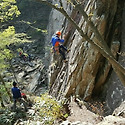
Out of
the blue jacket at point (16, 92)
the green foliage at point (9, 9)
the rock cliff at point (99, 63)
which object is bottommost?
the blue jacket at point (16, 92)

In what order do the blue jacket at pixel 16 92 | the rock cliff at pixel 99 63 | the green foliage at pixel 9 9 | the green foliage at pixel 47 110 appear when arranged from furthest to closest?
the green foliage at pixel 9 9 < the blue jacket at pixel 16 92 < the rock cliff at pixel 99 63 < the green foliage at pixel 47 110

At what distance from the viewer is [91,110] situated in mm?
8727

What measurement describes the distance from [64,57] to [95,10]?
13.4ft

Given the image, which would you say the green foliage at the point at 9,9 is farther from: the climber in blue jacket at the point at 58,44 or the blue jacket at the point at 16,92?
the blue jacket at the point at 16,92

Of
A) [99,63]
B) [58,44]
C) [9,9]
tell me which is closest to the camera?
[99,63]

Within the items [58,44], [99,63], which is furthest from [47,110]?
[58,44]

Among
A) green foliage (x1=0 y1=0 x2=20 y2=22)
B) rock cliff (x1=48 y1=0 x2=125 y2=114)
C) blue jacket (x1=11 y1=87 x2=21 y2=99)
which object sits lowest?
blue jacket (x1=11 y1=87 x2=21 y2=99)

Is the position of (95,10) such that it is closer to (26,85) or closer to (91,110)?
(91,110)

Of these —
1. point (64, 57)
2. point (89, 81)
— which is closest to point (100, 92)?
point (89, 81)

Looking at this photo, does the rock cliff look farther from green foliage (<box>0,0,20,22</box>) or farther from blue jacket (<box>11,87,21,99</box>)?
green foliage (<box>0,0,20,22</box>)

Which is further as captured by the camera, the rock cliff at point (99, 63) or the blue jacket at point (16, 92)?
the blue jacket at point (16, 92)

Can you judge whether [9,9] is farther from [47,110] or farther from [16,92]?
[47,110]

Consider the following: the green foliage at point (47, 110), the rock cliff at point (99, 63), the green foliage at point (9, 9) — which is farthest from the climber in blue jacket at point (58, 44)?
the green foliage at point (47, 110)

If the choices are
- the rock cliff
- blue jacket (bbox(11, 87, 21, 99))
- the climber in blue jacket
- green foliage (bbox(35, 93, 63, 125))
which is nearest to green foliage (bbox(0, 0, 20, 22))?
the climber in blue jacket
